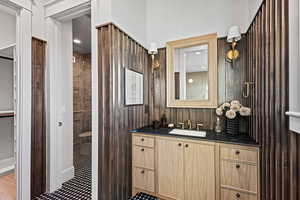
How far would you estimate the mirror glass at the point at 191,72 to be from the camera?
6.66ft

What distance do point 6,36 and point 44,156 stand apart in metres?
2.24

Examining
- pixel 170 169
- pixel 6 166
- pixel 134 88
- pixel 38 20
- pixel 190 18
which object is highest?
pixel 190 18

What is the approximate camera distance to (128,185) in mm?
1872

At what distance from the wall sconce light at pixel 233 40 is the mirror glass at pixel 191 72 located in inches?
11.7

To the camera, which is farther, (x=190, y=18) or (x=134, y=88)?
(x=190, y=18)

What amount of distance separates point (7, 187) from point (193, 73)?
3.33 meters

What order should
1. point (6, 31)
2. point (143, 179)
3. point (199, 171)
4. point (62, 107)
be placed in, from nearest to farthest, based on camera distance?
point (199, 171)
point (143, 179)
point (62, 107)
point (6, 31)

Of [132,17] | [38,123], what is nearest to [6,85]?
[38,123]

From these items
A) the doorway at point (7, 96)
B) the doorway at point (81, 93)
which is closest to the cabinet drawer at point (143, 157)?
the doorway at point (7, 96)

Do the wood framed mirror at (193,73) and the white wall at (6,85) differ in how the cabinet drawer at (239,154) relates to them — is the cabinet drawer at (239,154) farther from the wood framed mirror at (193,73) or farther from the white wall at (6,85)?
the white wall at (6,85)

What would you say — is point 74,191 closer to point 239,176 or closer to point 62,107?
point 62,107

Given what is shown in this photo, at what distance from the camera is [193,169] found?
5.18 ft

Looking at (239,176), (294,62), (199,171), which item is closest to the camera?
(294,62)

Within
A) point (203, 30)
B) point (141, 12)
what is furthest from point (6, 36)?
Result: point (203, 30)
